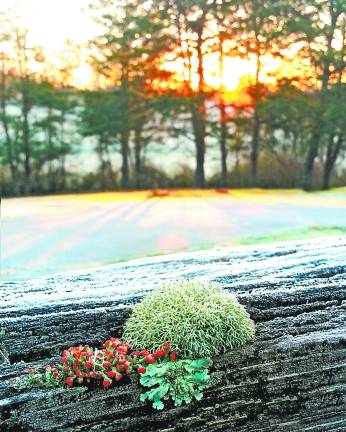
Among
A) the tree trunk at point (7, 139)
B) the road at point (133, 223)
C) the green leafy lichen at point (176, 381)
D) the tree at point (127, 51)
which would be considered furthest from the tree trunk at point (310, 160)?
the green leafy lichen at point (176, 381)

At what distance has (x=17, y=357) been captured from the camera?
3.33 meters

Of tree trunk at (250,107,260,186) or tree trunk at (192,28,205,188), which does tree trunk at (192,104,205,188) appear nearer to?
tree trunk at (192,28,205,188)

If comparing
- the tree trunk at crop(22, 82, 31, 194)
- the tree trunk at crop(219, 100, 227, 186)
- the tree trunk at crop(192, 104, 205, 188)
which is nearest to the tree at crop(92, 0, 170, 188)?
the tree trunk at crop(192, 104, 205, 188)

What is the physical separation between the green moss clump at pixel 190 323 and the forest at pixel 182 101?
5.92m

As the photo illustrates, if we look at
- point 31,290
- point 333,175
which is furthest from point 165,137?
point 31,290

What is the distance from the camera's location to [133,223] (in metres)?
6.58

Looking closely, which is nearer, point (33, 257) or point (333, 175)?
point (33, 257)

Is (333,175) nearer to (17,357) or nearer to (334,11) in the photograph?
(334,11)

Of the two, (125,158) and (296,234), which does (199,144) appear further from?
(296,234)

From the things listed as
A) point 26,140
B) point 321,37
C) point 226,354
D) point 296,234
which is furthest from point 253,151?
point 226,354

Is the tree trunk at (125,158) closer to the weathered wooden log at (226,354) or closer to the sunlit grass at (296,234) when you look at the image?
the sunlit grass at (296,234)

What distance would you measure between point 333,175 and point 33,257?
580 centimetres

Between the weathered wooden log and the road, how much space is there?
21.8 inches

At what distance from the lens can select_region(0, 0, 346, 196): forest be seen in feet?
27.6
